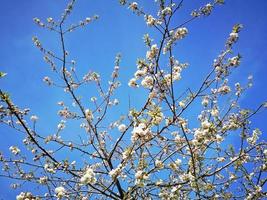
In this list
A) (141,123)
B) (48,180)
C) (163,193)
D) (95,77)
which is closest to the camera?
(141,123)

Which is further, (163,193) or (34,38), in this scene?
(34,38)

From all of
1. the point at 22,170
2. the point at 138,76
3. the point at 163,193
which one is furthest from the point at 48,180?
the point at 138,76

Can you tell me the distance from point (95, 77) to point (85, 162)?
2.19m

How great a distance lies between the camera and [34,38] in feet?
27.3

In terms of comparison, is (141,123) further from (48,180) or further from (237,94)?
(237,94)

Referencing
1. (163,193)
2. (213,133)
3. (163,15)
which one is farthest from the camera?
(163,193)

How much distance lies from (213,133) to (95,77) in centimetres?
464

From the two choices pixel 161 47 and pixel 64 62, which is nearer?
pixel 161 47

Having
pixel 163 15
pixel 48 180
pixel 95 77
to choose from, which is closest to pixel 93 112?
pixel 95 77

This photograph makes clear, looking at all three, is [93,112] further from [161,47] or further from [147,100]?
[161,47]

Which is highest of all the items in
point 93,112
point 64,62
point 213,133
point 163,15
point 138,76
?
point 64,62

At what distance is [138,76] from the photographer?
19.0 feet

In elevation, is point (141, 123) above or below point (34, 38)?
below

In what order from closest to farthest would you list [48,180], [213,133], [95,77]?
[213,133] → [48,180] → [95,77]
